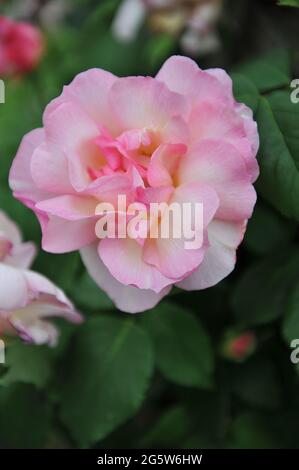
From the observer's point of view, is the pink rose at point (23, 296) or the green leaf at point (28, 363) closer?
the pink rose at point (23, 296)

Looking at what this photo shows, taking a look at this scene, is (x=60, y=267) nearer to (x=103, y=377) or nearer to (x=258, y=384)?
(x=103, y=377)

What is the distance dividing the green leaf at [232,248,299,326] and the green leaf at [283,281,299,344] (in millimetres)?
110

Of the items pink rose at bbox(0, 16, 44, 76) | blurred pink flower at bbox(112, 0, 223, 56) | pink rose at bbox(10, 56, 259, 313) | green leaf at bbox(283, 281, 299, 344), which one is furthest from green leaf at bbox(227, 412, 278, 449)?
pink rose at bbox(0, 16, 44, 76)

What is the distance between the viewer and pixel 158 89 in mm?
594

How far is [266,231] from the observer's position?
0.92 m

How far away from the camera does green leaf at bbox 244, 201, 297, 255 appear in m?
0.92

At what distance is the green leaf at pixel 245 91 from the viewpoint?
2.22ft

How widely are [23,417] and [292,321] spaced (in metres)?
0.39

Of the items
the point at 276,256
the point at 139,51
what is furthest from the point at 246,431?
the point at 139,51

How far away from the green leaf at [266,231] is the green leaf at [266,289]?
0.03 metres

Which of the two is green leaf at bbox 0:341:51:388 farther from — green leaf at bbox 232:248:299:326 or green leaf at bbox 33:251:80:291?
green leaf at bbox 232:248:299:326

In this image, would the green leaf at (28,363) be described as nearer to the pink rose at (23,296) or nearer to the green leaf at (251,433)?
the pink rose at (23,296)

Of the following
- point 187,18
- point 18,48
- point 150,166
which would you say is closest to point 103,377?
point 150,166

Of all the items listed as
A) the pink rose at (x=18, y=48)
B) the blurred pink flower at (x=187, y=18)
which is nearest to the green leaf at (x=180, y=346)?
the blurred pink flower at (x=187, y=18)
